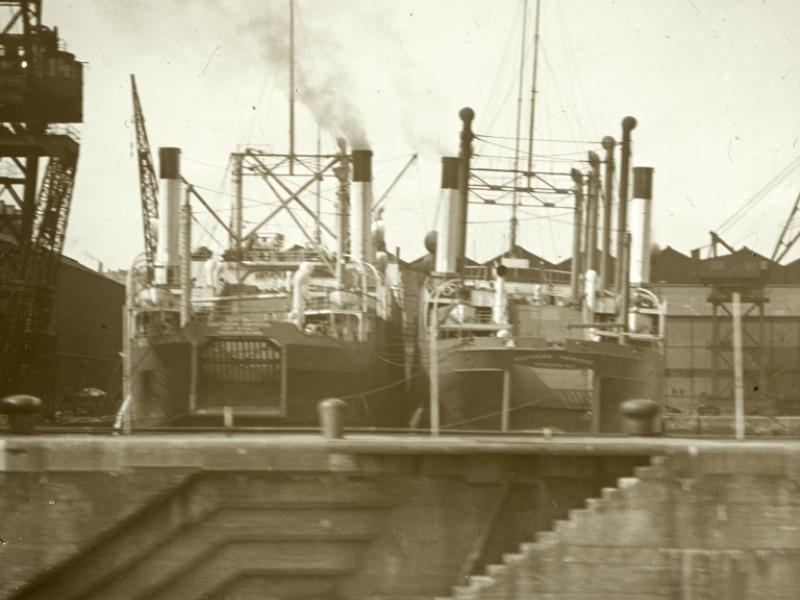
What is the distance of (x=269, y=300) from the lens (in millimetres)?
28016

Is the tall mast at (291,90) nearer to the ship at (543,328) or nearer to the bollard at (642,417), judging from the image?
the ship at (543,328)

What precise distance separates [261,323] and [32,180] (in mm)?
6452

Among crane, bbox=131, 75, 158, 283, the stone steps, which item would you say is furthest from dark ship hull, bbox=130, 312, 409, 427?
crane, bbox=131, 75, 158, 283

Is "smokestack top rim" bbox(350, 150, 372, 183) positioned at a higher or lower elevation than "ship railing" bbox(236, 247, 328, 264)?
higher

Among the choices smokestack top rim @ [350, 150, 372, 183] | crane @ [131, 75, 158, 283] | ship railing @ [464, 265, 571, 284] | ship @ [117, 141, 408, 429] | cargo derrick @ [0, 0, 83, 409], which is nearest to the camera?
cargo derrick @ [0, 0, 83, 409]

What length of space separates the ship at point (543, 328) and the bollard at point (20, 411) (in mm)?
8061

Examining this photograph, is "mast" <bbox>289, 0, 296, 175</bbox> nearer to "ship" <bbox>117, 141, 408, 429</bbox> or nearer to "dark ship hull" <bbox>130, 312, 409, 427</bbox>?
"ship" <bbox>117, 141, 408, 429</bbox>

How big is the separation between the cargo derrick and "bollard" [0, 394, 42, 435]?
374 inches

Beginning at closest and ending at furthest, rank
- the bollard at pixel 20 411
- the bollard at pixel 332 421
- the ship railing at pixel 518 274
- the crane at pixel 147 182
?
the bollard at pixel 332 421 < the bollard at pixel 20 411 < the ship railing at pixel 518 274 < the crane at pixel 147 182

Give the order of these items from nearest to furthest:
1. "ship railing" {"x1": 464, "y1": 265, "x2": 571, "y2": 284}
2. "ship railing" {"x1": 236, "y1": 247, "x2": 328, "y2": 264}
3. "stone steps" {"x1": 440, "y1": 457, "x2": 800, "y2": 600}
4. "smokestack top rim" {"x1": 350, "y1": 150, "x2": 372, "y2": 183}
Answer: "stone steps" {"x1": 440, "y1": 457, "x2": 800, "y2": 600}, "smokestack top rim" {"x1": 350, "y1": 150, "x2": 372, "y2": 183}, "ship railing" {"x1": 236, "y1": 247, "x2": 328, "y2": 264}, "ship railing" {"x1": 464, "y1": 265, "x2": 571, "y2": 284}

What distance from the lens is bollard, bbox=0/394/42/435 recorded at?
Answer: 12.4m

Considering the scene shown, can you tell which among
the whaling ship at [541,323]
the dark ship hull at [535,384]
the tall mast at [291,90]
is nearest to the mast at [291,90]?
the tall mast at [291,90]

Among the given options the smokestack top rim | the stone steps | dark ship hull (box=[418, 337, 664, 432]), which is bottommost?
the stone steps

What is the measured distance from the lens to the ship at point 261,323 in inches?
911
